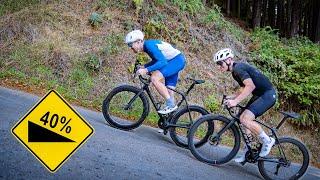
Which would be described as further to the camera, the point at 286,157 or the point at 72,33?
the point at 72,33

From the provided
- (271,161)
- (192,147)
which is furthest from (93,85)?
(271,161)

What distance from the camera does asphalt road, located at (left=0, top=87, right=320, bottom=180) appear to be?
6320 mm

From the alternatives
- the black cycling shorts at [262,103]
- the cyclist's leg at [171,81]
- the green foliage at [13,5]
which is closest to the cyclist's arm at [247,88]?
the black cycling shorts at [262,103]

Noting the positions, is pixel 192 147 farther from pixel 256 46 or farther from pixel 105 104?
pixel 256 46

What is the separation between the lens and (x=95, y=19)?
48.4 ft

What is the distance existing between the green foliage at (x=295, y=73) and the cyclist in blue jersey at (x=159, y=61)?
21.4 feet

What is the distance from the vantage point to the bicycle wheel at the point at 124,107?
358 inches

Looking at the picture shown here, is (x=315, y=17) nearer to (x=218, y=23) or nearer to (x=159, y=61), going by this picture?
(x=218, y=23)

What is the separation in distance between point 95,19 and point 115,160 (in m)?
8.38

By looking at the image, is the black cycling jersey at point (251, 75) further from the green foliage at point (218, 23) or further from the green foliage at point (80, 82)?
the green foliage at point (218, 23)

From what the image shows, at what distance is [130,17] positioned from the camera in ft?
49.7

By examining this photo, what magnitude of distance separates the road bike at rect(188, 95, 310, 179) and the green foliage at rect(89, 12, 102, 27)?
24.3 feet

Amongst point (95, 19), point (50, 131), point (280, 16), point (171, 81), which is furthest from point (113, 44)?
point (280, 16)

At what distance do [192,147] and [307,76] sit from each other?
26.4 feet
